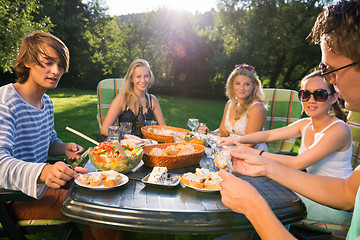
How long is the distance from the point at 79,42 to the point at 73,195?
26268 millimetres

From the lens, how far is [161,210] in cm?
135

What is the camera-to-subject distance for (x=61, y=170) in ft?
5.10

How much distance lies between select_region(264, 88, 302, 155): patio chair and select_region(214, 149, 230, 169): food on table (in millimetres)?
2849

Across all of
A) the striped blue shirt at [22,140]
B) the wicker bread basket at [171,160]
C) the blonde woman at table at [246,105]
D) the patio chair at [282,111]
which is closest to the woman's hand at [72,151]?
the striped blue shirt at [22,140]

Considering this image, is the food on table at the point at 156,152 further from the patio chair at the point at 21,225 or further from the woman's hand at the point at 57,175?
the patio chair at the point at 21,225

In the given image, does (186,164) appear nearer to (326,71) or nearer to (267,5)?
(326,71)

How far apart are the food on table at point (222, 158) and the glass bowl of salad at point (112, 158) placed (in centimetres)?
54

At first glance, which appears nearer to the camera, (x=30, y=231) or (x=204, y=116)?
(x=30, y=231)

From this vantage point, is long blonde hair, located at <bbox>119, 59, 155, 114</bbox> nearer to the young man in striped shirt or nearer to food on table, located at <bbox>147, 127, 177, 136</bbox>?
food on table, located at <bbox>147, 127, 177, 136</bbox>

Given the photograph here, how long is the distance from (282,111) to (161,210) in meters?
3.72

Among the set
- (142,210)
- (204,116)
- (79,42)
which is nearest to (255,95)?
(142,210)

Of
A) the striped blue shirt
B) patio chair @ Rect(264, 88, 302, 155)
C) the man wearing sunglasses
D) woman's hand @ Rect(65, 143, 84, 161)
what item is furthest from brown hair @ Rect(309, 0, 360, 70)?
patio chair @ Rect(264, 88, 302, 155)

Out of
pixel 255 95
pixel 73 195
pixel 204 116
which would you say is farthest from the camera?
pixel 204 116

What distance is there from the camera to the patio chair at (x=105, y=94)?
184 inches
